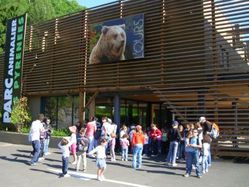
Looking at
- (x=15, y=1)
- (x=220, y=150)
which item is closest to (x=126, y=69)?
(x=220, y=150)

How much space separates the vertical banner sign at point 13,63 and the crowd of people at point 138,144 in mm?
8766

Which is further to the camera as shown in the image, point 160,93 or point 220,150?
point 160,93

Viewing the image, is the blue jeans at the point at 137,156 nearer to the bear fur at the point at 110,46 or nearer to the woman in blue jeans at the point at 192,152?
the woman in blue jeans at the point at 192,152

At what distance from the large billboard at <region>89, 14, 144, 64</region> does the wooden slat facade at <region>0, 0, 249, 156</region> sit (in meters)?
0.31

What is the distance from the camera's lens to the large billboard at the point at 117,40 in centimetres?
2097

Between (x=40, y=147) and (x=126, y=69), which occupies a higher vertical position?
(x=126, y=69)

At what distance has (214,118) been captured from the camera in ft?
58.7

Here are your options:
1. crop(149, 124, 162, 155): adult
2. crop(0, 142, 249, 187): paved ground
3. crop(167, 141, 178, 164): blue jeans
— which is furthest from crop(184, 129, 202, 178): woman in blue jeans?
crop(149, 124, 162, 155): adult

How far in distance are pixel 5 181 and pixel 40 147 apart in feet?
12.0

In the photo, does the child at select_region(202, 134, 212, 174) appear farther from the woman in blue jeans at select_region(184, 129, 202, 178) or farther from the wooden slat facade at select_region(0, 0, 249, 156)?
the wooden slat facade at select_region(0, 0, 249, 156)

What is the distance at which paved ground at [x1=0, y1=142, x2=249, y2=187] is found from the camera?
12070 millimetres

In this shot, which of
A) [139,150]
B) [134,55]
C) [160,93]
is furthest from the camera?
[134,55]

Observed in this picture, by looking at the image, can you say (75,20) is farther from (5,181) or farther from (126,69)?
(5,181)

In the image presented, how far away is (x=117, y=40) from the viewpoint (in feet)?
72.1
